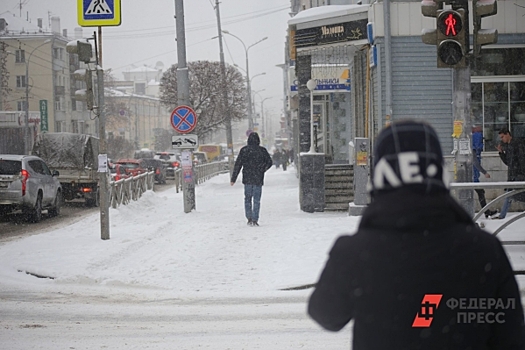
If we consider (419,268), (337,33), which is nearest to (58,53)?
(337,33)

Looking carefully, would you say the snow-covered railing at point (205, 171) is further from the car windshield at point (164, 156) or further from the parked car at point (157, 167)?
the car windshield at point (164, 156)

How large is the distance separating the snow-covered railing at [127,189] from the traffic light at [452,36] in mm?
12003

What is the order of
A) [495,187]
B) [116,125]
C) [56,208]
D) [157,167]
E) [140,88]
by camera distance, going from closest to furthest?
1. [495,187]
2. [56,208]
3. [157,167]
4. [116,125]
5. [140,88]

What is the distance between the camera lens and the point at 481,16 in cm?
923

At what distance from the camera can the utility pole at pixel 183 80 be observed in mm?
19672

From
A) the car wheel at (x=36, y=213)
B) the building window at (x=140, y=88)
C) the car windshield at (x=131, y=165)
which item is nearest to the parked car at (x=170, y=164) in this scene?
the car windshield at (x=131, y=165)

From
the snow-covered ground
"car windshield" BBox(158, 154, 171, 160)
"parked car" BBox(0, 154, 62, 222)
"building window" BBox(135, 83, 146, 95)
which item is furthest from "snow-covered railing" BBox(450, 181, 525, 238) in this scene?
"building window" BBox(135, 83, 146, 95)

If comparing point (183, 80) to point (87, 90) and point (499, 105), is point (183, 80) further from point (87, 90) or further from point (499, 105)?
point (499, 105)

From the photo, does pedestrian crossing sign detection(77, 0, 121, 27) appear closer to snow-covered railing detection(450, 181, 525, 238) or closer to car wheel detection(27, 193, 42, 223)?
snow-covered railing detection(450, 181, 525, 238)

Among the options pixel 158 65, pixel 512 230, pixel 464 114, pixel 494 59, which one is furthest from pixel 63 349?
pixel 158 65

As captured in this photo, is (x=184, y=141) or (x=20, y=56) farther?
(x=20, y=56)

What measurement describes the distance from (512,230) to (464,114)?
378cm

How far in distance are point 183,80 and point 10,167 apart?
16.1 ft

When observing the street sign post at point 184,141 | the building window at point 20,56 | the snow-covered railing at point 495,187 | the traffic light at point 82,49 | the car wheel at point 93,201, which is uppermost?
the building window at point 20,56
